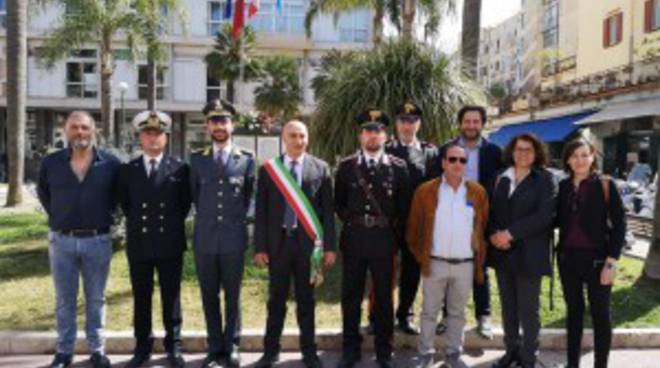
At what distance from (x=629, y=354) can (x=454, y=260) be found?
2.07m

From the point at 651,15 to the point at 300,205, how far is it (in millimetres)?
24422

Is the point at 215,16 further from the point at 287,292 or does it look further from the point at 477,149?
the point at 287,292

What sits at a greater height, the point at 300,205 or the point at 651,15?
the point at 651,15

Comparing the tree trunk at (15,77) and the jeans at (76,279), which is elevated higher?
the tree trunk at (15,77)

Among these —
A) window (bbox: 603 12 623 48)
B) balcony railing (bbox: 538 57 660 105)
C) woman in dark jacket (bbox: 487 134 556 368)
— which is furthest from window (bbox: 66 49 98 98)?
woman in dark jacket (bbox: 487 134 556 368)

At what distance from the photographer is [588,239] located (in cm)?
516

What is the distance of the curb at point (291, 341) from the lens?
5859 millimetres

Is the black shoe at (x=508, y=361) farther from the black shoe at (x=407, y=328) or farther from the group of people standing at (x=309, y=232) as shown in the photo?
the black shoe at (x=407, y=328)

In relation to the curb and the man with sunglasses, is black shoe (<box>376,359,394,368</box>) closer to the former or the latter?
the curb

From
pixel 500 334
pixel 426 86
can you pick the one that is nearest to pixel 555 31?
pixel 426 86

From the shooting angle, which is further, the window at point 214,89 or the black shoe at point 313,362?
the window at point 214,89

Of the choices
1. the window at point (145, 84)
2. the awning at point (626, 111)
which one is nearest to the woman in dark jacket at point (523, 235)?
the awning at point (626, 111)

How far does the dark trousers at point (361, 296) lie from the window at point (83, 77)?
34.7m

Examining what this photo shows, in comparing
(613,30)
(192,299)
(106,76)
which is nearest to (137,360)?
(192,299)
